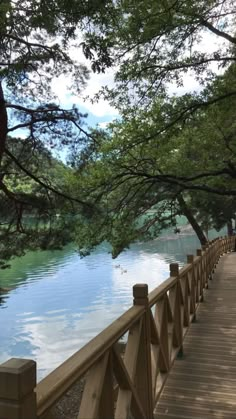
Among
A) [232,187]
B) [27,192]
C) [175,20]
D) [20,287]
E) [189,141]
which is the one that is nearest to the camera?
[175,20]

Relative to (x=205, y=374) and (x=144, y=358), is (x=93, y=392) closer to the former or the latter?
(x=144, y=358)

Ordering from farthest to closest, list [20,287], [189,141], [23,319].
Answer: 1. [20,287]
2. [23,319]
3. [189,141]

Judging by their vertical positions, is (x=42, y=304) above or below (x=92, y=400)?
below

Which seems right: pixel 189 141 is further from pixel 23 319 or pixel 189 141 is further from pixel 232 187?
pixel 23 319

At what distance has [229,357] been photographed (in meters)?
4.80

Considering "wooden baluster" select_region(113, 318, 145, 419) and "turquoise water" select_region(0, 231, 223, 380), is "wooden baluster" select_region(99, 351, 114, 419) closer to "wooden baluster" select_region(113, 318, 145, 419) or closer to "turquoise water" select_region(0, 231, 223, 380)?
"wooden baluster" select_region(113, 318, 145, 419)

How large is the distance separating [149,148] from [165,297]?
724 centimetres

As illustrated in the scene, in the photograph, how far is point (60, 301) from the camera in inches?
792

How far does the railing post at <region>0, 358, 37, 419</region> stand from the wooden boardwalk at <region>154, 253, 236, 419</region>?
2332 millimetres

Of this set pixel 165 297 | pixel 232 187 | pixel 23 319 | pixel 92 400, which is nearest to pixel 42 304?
pixel 23 319

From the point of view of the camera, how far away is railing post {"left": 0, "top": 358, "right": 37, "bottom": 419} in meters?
1.30

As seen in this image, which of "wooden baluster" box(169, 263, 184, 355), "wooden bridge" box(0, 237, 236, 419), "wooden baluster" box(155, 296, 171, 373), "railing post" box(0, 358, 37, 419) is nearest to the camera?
"railing post" box(0, 358, 37, 419)

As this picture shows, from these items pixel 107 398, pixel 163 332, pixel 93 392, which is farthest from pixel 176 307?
pixel 93 392

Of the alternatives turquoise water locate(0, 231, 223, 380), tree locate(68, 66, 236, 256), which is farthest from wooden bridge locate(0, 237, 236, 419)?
turquoise water locate(0, 231, 223, 380)
